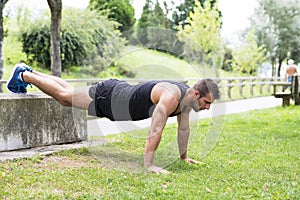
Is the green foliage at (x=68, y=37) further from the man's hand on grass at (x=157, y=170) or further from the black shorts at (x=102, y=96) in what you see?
the man's hand on grass at (x=157, y=170)

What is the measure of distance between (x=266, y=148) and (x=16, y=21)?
57.8ft

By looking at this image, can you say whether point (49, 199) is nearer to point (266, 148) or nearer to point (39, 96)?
point (39, 96)

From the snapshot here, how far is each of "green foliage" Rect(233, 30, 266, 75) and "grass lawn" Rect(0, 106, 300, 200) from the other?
1229 inches

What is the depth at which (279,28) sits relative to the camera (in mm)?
41344

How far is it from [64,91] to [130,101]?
3.39 ft

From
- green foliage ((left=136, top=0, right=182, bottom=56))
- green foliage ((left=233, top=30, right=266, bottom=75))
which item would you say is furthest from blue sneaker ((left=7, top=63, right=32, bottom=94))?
green foliage ((left=233, top=30, right=266, bottom=75))

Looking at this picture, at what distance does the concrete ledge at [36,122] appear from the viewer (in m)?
6.36

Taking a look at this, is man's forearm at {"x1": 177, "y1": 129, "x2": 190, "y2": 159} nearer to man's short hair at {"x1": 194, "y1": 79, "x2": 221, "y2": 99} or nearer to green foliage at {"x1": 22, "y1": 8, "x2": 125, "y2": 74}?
man's short hair at {"x1": 194, "y1": 79, "x2": 221, "y2": 99}

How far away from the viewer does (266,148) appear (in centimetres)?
764

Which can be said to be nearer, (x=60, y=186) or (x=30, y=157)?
(x=60, y=186)

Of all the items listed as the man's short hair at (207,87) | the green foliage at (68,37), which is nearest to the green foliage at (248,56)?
the green foliage at (68,37)

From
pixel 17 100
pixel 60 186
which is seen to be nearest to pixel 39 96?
pixel 17 100

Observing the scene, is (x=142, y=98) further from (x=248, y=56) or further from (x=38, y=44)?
(x=248, y=56)

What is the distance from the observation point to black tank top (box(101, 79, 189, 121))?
18.7ft
